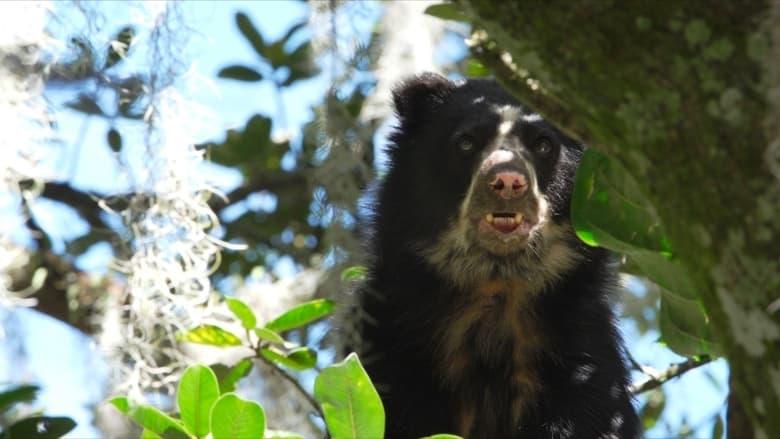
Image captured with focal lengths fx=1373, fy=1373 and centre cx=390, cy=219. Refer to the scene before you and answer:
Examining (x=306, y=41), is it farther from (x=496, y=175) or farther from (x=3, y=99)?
(x=496, y=175)

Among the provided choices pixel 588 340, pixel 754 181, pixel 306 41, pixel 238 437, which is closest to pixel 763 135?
pixel 754 181

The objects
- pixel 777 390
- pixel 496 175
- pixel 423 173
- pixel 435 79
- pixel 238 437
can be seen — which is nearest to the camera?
pixel 777 390

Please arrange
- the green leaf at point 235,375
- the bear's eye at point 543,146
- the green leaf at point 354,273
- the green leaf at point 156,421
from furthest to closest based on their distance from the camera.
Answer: the bear's eye at point 543,146 < the green leaf at point 354,273 < the green leaf at point 235,375 < the green leaf at point 156,421

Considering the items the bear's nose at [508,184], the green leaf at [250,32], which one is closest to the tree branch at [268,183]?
the green leaf at [250,32]

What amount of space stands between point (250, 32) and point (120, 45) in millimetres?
1573

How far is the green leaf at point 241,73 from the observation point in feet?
21.2

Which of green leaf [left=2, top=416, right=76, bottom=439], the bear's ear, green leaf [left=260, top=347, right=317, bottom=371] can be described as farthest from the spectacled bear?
green leaf [left=2, top=416, right=76, bottom=439]

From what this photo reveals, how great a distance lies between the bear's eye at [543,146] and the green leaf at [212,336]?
1207 millimetres

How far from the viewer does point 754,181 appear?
179 centimetres

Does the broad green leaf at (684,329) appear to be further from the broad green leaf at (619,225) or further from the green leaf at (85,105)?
the green leaf at (85,105)

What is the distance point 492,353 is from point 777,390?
2824mm

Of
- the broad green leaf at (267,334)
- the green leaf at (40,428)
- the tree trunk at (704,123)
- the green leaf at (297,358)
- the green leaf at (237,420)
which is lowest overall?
the green leaf at (40,428)

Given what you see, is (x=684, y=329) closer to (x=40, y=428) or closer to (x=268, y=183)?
(x=40, y=428)

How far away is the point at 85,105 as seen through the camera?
17.8 ft
